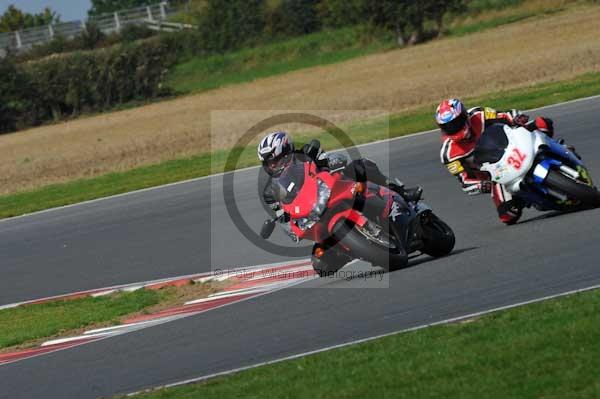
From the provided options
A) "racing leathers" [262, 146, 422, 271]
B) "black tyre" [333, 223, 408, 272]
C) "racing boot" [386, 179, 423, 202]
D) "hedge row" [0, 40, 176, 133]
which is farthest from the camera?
"hedge row" [0, 40, 176, 133]

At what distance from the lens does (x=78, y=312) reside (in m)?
11.6

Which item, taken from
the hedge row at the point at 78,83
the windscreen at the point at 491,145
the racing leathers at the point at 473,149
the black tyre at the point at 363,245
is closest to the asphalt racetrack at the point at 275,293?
the black tyre at the point at 363,245

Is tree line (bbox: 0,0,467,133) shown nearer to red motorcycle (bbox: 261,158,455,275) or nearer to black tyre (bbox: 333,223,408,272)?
red motorcycle (bbox: 261,158,455,275)

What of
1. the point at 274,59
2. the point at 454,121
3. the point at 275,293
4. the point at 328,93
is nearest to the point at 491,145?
the point at 454,121

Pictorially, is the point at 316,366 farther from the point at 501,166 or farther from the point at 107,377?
the point at 501,166

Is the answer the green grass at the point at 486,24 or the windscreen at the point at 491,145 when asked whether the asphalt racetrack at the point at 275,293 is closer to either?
the windscreen at the point at 491,145

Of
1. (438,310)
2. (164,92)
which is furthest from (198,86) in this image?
(438,310)

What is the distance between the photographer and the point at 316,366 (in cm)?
721

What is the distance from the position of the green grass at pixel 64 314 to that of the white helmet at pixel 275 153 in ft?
7.29

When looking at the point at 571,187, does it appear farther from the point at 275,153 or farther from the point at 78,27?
the point at 78,27

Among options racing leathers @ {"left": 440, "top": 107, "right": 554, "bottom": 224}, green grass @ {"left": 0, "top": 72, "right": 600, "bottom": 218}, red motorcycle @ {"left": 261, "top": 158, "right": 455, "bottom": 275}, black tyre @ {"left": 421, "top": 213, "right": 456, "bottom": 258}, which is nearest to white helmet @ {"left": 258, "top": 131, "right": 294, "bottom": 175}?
red motorcycle @ {"left": 261, "top": 158, "right": 455, "bottom": 275}

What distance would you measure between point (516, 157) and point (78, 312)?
4.86m

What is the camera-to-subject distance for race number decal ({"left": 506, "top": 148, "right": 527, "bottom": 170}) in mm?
10375

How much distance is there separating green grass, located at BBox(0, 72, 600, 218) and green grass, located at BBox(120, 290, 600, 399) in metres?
13.3
